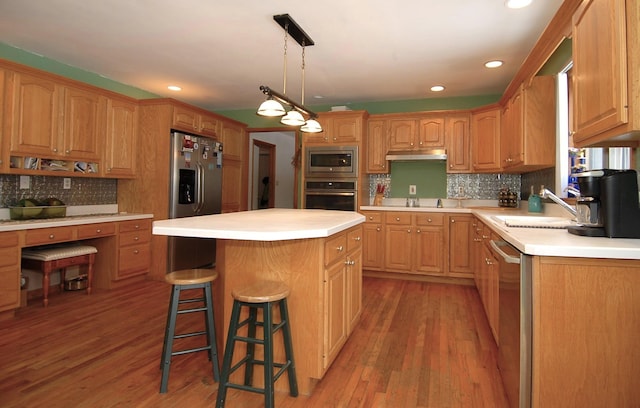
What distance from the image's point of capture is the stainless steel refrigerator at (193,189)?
4.30 metres

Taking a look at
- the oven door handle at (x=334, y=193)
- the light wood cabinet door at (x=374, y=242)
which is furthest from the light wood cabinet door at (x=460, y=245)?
the oven door handle at (x=334, y=193)

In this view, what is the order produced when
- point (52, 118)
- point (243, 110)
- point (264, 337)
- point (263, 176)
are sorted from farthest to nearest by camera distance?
point (263, 176)
point (243, 110)
point (52, 118)
point (264, 337)

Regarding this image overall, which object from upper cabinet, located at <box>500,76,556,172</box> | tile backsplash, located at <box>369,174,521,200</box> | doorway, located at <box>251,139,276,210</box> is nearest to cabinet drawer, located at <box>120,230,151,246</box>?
doorway, located at <box>251,139,276,210</box>

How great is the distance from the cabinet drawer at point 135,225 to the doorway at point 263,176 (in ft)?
8.57

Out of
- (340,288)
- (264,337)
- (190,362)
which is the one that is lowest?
(190,362)

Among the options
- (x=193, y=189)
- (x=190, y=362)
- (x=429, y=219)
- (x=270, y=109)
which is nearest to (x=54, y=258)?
(x=193, y=189)

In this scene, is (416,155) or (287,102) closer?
(287,102)

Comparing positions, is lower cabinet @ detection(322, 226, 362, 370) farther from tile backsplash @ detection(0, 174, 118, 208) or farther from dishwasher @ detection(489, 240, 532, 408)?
tile backsplash @ detection(0, 174, 118, 208)

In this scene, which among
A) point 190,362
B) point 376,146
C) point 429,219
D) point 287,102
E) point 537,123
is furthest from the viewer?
point 376,146

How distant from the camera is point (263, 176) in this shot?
797cm

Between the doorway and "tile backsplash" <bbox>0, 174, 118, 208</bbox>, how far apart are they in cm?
268

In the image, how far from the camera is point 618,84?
57.9 inches

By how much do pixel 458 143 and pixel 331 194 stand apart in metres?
1.78

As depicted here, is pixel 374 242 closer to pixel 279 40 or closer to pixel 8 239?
pixel 279 40
